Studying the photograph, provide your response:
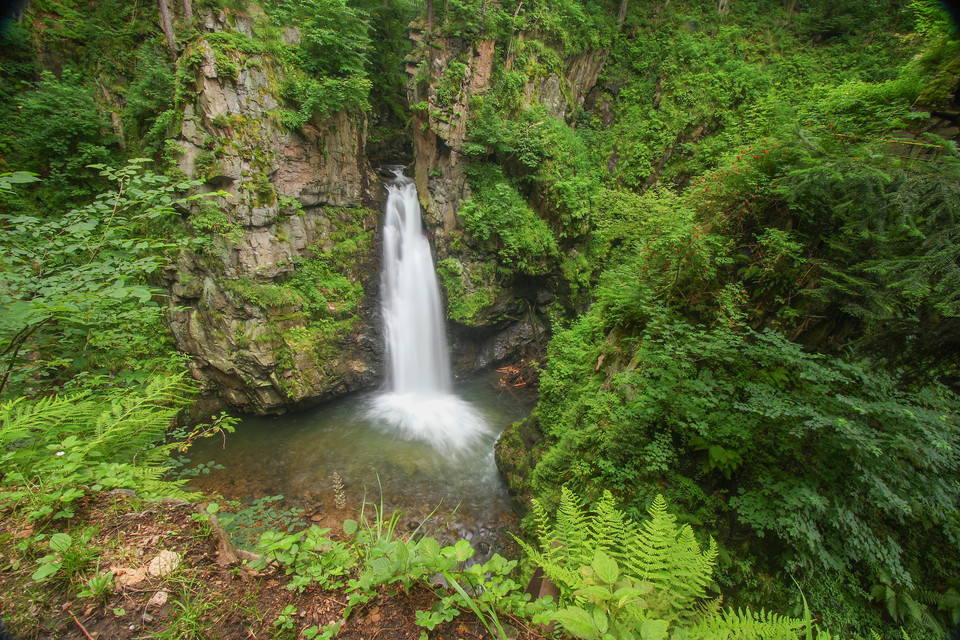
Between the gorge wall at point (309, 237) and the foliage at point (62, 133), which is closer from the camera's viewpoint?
the foliage at point (62, 133)

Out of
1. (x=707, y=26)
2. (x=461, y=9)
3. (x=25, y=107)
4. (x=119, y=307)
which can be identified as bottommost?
(x=119, y=307)

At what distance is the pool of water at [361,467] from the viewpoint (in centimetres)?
711

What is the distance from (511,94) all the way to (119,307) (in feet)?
39.0

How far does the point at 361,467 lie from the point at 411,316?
17.3 feet

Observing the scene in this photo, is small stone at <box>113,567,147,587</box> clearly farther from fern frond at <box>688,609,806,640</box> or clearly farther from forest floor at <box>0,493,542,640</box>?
fern frond at <box>688,609,806,640</box>

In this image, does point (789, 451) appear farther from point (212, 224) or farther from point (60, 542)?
point (212, 224)

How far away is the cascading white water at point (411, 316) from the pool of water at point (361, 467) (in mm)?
1406

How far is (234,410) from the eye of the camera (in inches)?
379

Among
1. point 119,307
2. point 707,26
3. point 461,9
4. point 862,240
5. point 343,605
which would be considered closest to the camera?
point 343,605

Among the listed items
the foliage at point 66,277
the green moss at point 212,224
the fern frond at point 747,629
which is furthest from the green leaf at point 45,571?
the green moss at point 212,224

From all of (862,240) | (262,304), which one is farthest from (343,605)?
(262,304)

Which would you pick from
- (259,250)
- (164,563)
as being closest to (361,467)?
(259,250)

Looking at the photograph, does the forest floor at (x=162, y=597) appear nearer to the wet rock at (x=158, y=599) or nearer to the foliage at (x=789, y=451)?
the wet rock at (x=158, y=599)

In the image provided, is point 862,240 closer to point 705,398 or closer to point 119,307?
point 705,398
